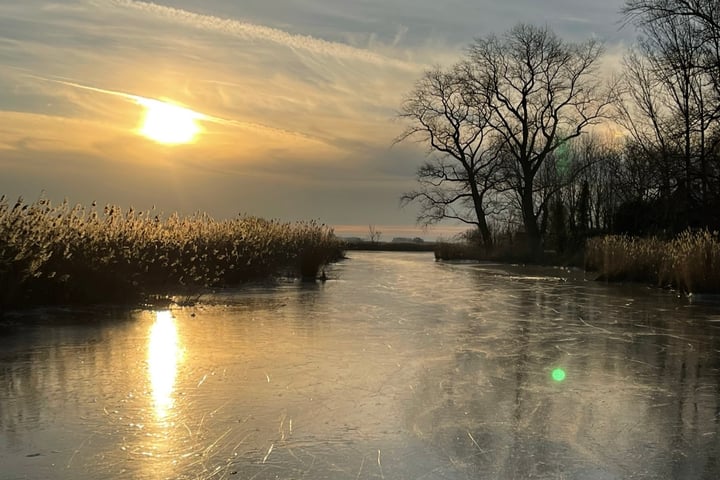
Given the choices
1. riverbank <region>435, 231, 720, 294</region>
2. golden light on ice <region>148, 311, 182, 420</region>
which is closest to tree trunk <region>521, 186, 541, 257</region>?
riverbank <region>435, 231, 720, 294</region>

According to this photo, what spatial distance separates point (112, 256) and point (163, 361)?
4938mm

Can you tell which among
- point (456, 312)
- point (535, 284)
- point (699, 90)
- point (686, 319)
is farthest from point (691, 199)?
point (456, 312)

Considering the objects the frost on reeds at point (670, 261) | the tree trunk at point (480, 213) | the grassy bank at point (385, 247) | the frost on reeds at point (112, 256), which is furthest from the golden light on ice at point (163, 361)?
the grassy bank at point (385, 247)

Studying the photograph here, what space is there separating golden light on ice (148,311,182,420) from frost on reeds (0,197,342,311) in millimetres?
1816

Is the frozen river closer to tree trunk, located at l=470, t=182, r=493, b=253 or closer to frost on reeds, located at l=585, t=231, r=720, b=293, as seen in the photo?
frost on reeds, located at l=585, t=231, r=720, b=293

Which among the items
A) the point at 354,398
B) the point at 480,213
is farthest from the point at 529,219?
the point at 354,398

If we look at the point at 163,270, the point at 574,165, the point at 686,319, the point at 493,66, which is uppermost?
the point at 493,66

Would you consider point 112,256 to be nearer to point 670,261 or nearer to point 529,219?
point 670,261

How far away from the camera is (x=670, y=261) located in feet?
51.4

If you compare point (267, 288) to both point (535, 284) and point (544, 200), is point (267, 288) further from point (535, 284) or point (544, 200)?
point (544, 200)

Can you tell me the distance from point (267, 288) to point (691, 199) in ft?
46.0

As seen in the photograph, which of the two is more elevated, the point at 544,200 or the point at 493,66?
the point at 493,66

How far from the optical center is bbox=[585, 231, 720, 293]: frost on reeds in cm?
1377

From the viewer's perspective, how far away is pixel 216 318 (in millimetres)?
9016
